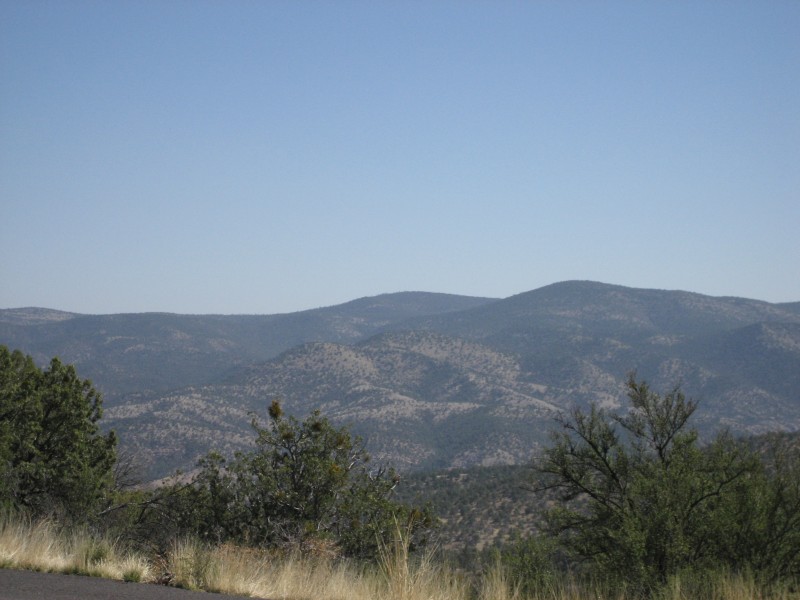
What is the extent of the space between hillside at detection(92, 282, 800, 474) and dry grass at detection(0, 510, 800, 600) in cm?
9213

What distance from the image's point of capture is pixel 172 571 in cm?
732

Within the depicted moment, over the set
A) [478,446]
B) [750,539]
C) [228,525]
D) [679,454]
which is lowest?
[478,446]

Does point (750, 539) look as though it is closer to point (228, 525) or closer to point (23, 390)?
point (228, 525)

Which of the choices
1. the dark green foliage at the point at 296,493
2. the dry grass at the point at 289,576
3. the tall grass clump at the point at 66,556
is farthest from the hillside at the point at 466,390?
the dry grass at the point at 289,576

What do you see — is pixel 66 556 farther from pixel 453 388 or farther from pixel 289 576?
pixel 453 388

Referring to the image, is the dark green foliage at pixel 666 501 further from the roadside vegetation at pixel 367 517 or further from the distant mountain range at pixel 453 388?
the distant mountain range at pixel 453 388

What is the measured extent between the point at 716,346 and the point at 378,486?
167 m

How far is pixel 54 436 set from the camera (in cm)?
2111

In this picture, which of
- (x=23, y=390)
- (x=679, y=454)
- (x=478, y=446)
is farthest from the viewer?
(x=478, y=446)

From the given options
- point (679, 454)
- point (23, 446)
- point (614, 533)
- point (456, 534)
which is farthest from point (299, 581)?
point (456, 534)

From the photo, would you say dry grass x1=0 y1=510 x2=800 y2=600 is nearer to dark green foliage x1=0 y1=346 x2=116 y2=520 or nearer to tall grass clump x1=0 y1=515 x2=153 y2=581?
tall grass clump x1=0 y1=515 x2=153 y2=581

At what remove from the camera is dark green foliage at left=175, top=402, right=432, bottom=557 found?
52.6 feet

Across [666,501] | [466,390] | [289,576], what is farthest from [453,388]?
[289,576]

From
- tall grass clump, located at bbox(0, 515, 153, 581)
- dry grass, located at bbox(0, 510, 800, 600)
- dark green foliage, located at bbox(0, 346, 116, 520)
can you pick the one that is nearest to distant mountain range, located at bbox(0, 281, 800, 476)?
dark green foliage, located at bbox(0, 346, 116, 520)
